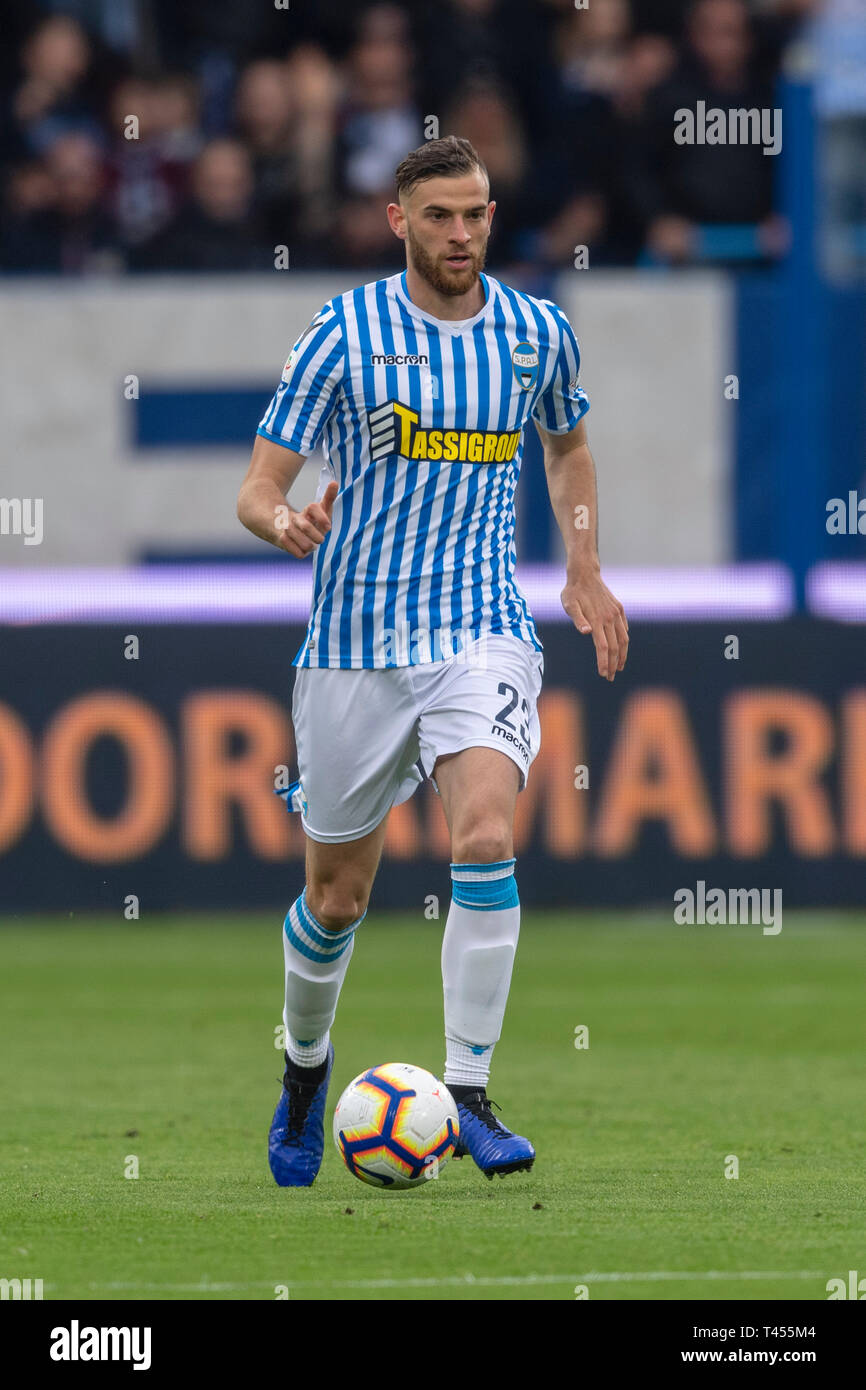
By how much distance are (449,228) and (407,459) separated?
1.79 ft

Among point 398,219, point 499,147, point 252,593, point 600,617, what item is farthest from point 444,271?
point 499,147

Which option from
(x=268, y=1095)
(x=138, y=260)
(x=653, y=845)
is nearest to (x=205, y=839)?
(x=653, y=845)

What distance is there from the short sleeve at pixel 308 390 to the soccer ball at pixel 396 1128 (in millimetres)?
1478

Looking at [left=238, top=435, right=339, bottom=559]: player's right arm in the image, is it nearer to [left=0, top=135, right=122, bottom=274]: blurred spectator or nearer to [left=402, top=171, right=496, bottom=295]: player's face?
[left=402, top=171, right=496, bottom=295]: player's face

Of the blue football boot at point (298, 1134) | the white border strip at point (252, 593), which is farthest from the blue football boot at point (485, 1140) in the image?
the white border strip at point (252, 593)

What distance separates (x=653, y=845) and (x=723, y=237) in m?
3.17

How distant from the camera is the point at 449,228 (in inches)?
232

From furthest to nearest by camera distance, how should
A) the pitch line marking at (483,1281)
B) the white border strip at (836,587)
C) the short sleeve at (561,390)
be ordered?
1. the white border strip at (836,587)
2. the short sleeve at (561,390)
3. the pitch line marking at (483,1281)

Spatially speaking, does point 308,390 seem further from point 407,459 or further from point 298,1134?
point 298,1134

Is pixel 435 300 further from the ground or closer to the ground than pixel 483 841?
further from the ground

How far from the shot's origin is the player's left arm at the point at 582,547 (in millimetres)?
6078

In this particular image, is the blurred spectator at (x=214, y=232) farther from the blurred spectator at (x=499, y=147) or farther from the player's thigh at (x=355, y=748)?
the player's thigh at (x=355, y=748)

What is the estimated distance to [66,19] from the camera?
47.5ft

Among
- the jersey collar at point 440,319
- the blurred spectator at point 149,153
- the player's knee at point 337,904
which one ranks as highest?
the blurred spectator at point 149,153
